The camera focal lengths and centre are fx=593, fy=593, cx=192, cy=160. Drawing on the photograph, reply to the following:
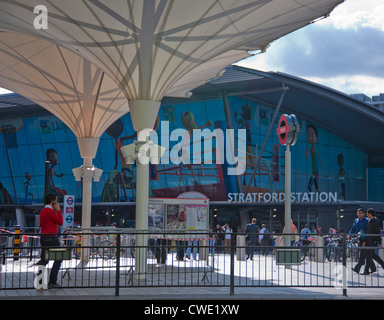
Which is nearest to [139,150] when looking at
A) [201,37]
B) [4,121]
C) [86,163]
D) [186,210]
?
[201,37]

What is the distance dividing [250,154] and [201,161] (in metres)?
4.00

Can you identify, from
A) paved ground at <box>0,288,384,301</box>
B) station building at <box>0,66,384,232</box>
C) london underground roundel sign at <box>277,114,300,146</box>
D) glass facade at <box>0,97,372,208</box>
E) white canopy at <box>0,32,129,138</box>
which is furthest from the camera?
glass facade at <box>0,97,372,208</box>

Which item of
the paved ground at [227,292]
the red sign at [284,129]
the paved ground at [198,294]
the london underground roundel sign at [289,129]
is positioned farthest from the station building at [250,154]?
the paved ground at [198,294]

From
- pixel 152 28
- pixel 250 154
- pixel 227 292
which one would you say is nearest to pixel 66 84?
pixel 152 28

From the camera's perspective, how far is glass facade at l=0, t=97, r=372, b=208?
47.7 metres

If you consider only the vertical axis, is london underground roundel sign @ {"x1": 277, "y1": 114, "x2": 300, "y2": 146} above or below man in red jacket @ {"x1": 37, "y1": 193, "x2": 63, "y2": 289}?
above

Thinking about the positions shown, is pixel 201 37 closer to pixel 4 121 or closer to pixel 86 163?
pixel 86 163

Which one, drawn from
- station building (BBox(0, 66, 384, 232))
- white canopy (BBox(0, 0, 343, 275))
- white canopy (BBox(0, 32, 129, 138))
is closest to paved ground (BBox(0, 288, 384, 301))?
white canopy (BBox(0, 0, 343, 275))

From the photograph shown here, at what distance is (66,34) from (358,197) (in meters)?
42.2

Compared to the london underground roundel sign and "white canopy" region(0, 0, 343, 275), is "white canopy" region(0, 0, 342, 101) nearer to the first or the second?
"white canopy" region(0, 0, 343, 275)

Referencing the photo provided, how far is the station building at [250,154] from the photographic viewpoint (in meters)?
45.6

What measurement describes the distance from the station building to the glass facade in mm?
85

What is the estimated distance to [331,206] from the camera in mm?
46438

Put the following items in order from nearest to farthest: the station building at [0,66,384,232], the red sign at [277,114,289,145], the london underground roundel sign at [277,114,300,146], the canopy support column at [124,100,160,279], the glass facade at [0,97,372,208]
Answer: the canopy support column at [124,100,160,279] → the london underground roundel sign at [277,114,300,146] → the red sign at [277,114,289,145] → the station building at [0,66,384,232] → the glass facade at [0,97,372,208]
